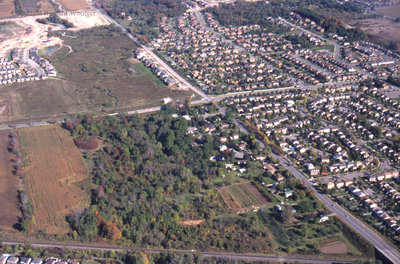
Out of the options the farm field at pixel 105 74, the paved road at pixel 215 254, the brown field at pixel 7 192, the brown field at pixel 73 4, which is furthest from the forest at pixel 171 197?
the brown field at pixel 73 4

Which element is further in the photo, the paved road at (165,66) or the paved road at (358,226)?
the paved road at (165,66)

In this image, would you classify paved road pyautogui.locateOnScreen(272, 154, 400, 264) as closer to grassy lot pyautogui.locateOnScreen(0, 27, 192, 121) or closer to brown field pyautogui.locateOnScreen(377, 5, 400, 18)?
grassy lot pyautogui.locateOnScreen(0, 27, 192, 121)

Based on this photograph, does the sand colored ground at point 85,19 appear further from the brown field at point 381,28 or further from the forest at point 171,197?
the brown field at point 381,28

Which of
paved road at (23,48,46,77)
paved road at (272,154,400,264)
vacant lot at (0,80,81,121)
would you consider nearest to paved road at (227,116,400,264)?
paved road at (272,154,400,264)

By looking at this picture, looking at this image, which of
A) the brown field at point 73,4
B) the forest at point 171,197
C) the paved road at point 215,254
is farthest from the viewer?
the brown field at point 73,4

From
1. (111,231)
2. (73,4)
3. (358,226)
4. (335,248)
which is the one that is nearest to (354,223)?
(358,226)

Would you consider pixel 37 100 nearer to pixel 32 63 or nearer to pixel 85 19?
pixel 32 63
